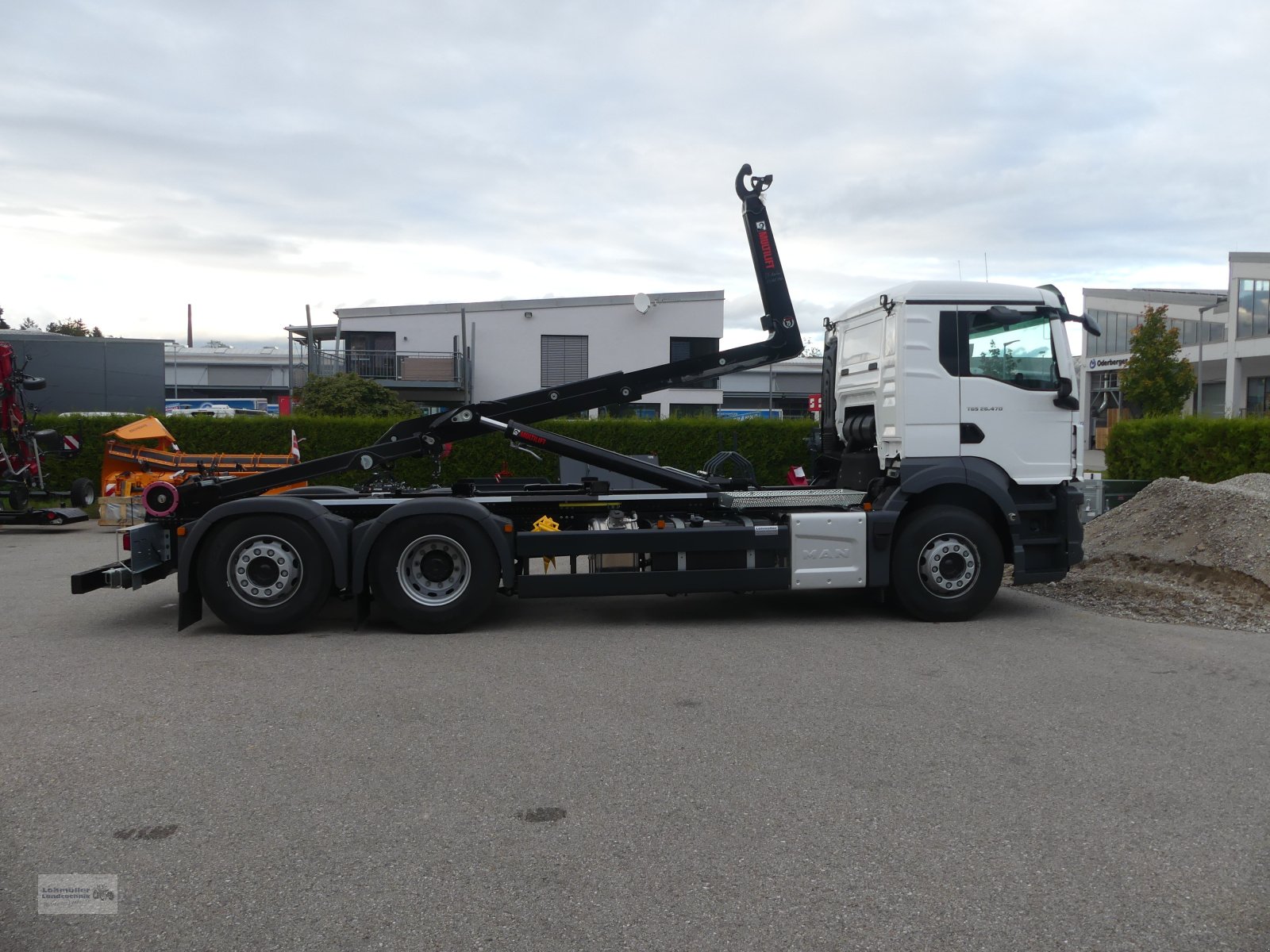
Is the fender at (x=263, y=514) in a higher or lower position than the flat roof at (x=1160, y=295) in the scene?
lower

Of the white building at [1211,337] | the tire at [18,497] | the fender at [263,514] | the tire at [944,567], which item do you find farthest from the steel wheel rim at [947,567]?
the white building at [1211,337]

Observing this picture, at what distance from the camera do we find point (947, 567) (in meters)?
8.88

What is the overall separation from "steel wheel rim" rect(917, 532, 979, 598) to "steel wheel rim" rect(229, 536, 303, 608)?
17.4ft

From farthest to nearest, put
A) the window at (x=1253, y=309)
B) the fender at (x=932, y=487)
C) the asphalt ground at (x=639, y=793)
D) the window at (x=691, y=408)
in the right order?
the window at (x=1253, y=309)
the window at (x=691, y=408)
the fender at (x=932, y=487)
the asphalt ground at (x=639, y=793)

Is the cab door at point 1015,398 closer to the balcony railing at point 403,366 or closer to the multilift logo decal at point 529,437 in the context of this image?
the multilift logo decal at point 529,437

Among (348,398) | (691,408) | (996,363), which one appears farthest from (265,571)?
(691,408)

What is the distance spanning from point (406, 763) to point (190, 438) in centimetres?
1803

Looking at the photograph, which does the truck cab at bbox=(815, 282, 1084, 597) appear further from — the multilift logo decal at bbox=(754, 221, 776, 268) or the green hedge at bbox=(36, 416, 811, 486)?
the green hedge at bbox=(36, 416, 811, 486)

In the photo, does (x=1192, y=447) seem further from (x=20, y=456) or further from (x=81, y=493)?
(x=20, y=456)

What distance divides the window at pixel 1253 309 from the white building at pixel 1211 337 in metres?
0.04

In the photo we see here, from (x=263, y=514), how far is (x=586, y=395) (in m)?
3.10

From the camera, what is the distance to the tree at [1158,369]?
4453cm

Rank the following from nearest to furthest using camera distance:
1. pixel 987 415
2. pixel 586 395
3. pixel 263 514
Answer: pixel 263 514 < pixel 987 415 < pixel 586 395

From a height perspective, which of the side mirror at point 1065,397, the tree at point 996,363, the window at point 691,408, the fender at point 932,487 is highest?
the window at point 691,408
